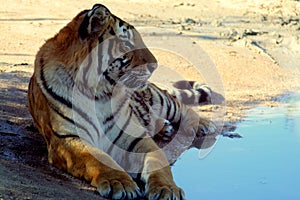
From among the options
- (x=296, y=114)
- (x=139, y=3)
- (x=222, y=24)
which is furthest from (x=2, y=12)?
(x=296, y=114)

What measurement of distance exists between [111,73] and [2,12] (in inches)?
338

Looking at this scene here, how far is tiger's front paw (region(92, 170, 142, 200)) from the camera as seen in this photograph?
3.94 meters

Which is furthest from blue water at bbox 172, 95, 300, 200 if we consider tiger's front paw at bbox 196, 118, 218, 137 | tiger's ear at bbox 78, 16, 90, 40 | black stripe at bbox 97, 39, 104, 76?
tiger's ear at bbox 78, 16, 90, 40

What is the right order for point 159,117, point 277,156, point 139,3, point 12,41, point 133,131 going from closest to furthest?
point 133,131, point 277,156, point 159,117, point 12,41, point 139,3

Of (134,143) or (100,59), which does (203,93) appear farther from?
(100,59)

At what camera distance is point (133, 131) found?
481 centimetres

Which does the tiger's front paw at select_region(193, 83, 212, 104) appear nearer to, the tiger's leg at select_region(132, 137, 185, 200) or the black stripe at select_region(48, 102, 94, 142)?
the tiger's leg at select_region(132, 137, 185, 200)

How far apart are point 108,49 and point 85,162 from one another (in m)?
0.76

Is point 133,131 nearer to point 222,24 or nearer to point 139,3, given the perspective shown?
point 222,24

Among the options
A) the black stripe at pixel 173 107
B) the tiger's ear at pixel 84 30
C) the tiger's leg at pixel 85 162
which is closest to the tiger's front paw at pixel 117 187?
the tiger's leg at pixel 85 162

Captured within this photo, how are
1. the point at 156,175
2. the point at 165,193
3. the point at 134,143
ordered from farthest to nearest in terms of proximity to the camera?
the point at 134,143 → the point at 156,175 → the point at 165,193

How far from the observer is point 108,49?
457cm

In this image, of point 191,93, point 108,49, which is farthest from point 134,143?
point 191,93

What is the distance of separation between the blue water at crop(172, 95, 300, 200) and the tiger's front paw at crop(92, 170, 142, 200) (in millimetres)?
500
